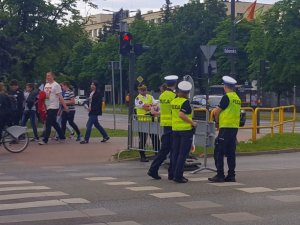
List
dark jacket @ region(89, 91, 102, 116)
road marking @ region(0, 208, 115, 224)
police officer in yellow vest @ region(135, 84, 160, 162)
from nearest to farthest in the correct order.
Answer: road marking @ region(0, 208, 115, 224), police officer in yellow vest @ region(135, 84, 160, 162), dark jacket @ region(89, 91, 102, 116)

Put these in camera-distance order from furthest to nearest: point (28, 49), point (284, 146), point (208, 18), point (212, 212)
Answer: point (208, 18)
point (28, 49)
point (284, 146)
point (212, 212)

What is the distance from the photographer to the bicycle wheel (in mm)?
18619

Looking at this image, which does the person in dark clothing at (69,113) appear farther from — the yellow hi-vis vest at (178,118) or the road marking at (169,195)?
the road marking at (169,195)

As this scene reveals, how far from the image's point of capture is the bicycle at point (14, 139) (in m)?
18.5

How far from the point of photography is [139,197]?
11.1 metres

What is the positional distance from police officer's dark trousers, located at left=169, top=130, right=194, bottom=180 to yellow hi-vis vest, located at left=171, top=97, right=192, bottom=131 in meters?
0.08

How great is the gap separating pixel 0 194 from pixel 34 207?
60.3 inches

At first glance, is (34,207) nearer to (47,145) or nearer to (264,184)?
(264,184)

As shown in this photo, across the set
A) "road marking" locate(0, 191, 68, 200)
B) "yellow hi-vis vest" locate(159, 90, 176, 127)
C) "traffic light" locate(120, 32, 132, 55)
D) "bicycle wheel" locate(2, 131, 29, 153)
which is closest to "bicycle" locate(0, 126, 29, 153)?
"bicycle wheel" locate(2, 131, 29, 153)

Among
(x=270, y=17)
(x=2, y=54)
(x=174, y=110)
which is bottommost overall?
(x=174, y=110)

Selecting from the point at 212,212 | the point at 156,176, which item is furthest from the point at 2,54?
the point at 212,212

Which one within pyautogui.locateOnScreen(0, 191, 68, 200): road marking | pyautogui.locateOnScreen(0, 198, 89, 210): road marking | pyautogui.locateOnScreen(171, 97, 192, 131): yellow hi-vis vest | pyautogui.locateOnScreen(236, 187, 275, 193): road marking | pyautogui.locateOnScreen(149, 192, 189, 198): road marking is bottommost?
pyautogui.locateOnScreen(236, 187, 275, 193): road marking

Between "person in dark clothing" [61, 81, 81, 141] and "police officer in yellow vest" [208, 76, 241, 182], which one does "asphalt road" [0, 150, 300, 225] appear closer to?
"police officer in yellow vest" [208, 76, 241, 182]

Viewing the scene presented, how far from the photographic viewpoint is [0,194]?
449 inches
